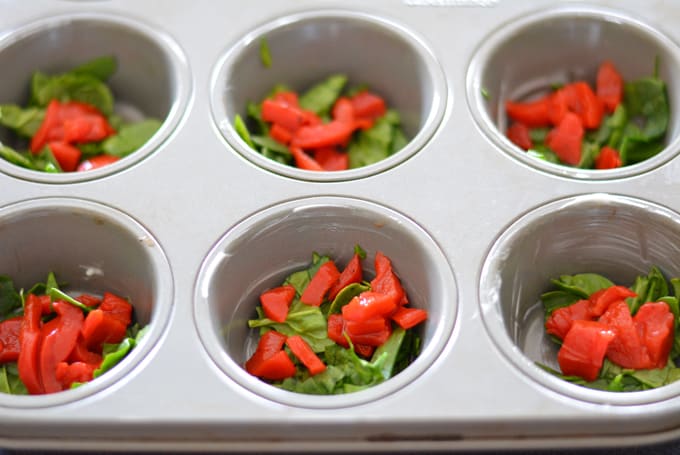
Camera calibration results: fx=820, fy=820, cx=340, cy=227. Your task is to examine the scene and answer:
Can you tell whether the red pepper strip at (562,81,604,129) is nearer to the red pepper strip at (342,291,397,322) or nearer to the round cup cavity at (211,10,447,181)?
the round cup cavity at (211,10,447,181)

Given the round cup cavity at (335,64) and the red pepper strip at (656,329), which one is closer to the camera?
the red pepper strip at (656,329)

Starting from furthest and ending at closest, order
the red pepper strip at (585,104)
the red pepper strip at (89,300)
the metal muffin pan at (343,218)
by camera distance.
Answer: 1. the red pepper strip at (585,104)
2. the red pepper strip at (89,300)
3. the metal muffin pan at (343,218)

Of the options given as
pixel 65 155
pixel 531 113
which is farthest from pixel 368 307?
pixel 65 155

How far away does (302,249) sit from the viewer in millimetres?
1873

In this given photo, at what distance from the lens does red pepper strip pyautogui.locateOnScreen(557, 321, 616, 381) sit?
1.66m

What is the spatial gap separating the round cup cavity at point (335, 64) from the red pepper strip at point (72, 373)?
2.08 feet

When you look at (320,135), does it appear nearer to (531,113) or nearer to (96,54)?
(531,113)

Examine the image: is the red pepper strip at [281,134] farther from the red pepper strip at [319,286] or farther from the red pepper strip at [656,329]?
the red pepper strip at [656,329]

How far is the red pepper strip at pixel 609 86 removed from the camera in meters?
2.12

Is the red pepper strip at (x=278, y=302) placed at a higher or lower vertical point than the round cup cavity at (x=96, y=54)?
lower

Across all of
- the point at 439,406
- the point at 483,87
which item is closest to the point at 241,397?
the point at 439,406

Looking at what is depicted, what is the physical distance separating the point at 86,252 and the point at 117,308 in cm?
16

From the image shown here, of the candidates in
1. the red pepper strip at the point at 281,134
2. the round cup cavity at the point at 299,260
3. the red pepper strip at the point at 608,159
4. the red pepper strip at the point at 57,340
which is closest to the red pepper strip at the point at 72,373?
the red pepper strip at the point at 57,340

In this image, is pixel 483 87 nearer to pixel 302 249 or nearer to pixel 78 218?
pixel 302 249
